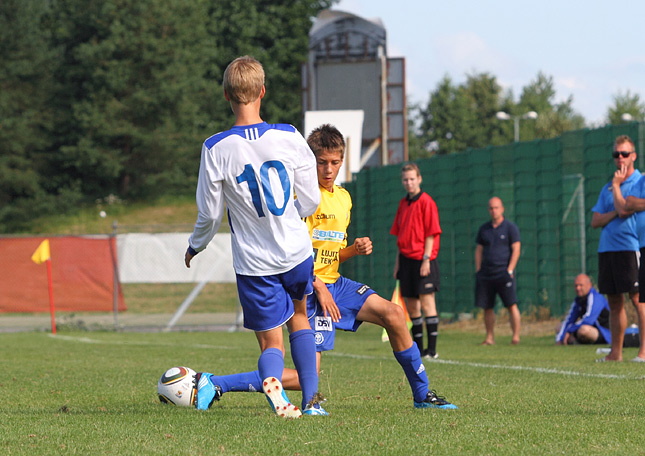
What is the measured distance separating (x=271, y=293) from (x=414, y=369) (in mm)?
1246

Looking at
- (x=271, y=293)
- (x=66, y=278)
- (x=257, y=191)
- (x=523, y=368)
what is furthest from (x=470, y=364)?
(x=66, y=278)

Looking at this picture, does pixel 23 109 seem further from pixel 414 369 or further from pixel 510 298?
pixel 414 369

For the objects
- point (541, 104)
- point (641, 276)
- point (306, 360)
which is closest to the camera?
point (306, 360)

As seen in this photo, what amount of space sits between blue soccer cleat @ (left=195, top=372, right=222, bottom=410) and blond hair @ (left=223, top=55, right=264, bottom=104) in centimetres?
194

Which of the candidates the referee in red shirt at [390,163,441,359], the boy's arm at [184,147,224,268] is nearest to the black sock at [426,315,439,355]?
the referee in red shirt at [390,163,441,359]

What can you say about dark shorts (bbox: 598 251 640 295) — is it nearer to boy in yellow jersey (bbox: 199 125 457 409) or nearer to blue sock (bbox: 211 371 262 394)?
boy in yellow jersey (bbox: 199 125 457 409)

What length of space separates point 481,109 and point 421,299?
81.2 metres

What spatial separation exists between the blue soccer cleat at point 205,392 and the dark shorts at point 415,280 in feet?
17.6

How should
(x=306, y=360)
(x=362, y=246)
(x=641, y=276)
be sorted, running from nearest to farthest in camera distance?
(x=306, y=360), (x=362, y=246), (x=641, y=276)

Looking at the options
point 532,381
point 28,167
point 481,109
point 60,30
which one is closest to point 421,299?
point 532,381

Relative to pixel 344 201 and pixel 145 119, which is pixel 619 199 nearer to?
pixel 344 201

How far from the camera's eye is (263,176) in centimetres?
468

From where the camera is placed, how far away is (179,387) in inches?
228

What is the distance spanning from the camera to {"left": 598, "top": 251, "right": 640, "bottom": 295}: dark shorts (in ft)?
30.2
